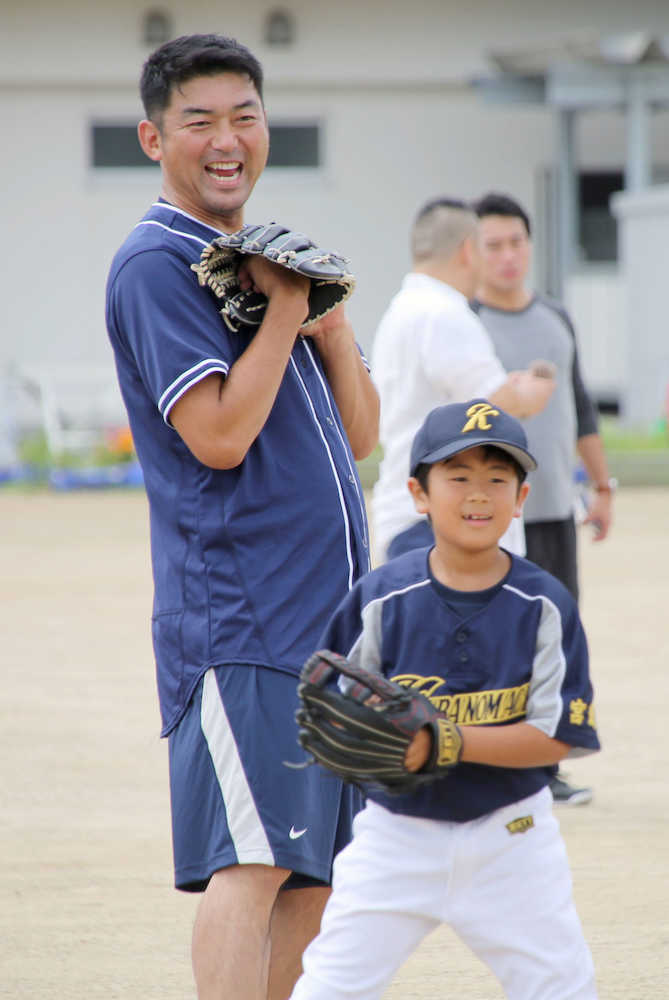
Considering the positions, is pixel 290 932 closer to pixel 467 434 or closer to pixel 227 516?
pixel 227 516

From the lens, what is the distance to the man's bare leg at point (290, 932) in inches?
122

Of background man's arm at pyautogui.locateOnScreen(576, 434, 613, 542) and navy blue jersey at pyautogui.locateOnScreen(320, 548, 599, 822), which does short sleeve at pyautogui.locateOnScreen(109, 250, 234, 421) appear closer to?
navy blue jersey at pyautogui.locateOnScreen(320, 548, 599, 822)

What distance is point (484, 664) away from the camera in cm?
282

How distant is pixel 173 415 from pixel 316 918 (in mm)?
1052

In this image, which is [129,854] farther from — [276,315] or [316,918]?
[276,315]

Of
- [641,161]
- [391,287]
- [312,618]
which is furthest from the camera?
[391,287]

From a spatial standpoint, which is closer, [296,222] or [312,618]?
[312,618]

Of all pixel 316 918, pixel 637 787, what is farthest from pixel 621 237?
pixel 316 918

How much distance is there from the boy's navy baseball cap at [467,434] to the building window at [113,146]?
19.0 meters

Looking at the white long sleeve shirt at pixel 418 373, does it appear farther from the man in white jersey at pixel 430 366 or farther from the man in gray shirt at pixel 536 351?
the man in gray shirt at pixel 536 351

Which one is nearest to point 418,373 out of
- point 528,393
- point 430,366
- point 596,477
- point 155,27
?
point 430,366

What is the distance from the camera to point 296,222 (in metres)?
21.4

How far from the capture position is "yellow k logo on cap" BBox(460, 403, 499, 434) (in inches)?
A: 114

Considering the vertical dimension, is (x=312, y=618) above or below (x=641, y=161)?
below
